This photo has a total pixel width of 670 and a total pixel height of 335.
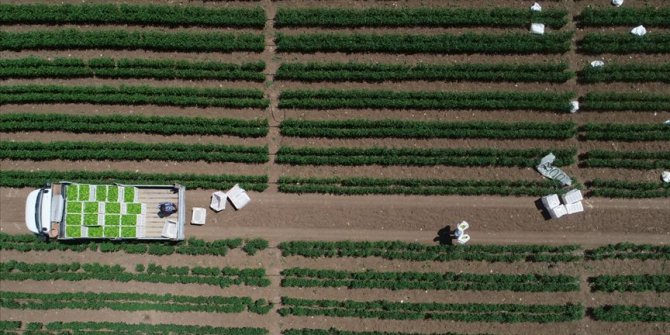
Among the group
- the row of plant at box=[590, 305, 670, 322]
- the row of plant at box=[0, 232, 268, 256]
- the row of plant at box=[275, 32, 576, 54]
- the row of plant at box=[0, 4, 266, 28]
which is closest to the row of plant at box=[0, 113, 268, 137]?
the row of plant at box=[275, 32, 576, 54]

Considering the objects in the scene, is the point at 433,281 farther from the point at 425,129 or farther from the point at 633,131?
the point at 633,131

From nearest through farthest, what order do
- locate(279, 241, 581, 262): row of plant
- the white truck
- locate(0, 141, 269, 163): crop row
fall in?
1. the white truck
2. locate(279, 241, 581, 262): row of plant
3. locate(0, 141, 269, 163): crop row

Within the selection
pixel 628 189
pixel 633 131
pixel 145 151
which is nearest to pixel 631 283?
pixel 628 189

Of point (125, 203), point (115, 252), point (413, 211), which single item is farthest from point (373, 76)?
point (115, 252)

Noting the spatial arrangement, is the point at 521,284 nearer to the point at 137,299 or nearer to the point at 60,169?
the point at 137,299

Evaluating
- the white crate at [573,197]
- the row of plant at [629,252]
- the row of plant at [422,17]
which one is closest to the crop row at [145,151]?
the row of plant at [422,17]

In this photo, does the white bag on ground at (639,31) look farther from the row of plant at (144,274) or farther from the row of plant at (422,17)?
the row of plant at (144,274)

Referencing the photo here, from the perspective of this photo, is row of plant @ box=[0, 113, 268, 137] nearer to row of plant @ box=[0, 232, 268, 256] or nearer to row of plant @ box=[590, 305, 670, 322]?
row of plant @ box=[0, 232, 268, 256]

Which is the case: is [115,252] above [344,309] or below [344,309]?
above
